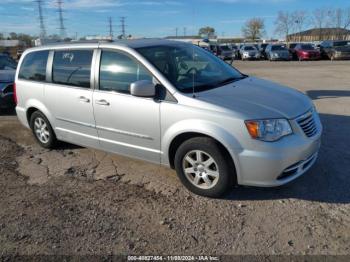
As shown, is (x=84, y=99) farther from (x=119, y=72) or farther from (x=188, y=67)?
(x=188, y=67)

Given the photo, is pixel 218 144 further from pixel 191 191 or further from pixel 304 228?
pixel 304 228

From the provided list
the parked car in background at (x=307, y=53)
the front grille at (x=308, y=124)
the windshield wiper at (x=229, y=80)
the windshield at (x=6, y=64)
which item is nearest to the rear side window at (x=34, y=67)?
the windshield wiper at (x=229, y=80)

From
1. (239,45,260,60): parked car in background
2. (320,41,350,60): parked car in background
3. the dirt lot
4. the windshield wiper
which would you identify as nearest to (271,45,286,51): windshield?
(239,45,260,60): parked car in background

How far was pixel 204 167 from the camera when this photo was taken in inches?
161

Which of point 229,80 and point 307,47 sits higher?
point 307,47

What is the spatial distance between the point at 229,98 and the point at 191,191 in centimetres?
120

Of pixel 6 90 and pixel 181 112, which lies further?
pixel 6 90

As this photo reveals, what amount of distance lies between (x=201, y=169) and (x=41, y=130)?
130 inches

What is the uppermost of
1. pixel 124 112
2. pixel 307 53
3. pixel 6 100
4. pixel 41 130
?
pixel 307 53

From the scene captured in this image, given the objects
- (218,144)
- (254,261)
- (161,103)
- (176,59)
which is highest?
(176,59)

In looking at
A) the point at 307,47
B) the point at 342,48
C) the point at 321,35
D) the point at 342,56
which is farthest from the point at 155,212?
the point at 321,35

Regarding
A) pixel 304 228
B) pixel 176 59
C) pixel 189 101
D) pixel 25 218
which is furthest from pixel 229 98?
pixel 25 218

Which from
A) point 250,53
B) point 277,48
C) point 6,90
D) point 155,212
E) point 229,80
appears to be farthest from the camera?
point 250,53

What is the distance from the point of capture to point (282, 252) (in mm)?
3139
